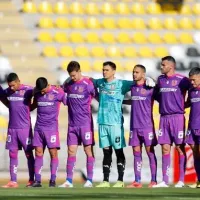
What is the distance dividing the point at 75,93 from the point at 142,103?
1.06 metres

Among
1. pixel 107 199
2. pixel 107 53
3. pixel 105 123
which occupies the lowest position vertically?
pixel 107 199

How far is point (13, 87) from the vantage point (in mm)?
16578

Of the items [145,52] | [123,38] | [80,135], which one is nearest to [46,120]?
[80,135]

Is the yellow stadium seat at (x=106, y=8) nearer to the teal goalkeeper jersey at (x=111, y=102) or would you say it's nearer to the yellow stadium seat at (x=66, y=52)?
the yellow stadium seat at (x=66, y=52)

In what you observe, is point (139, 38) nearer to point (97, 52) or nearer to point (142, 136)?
point (97, 52)

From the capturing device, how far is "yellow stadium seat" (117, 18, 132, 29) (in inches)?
1133

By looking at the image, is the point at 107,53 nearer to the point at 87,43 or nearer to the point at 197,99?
the point at 87,43

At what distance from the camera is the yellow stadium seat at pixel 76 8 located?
28750 mm

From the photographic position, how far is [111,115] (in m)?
16.3

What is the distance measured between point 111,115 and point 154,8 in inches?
531

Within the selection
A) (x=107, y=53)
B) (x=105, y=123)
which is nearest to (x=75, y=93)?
(x=105, y=123)

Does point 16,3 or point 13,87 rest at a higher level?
point 16,3

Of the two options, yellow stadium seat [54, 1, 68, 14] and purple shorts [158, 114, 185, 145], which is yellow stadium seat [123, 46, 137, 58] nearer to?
yellow stadium seat [54, 1, 68, 14]

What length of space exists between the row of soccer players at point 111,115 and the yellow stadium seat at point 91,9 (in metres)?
12.5
